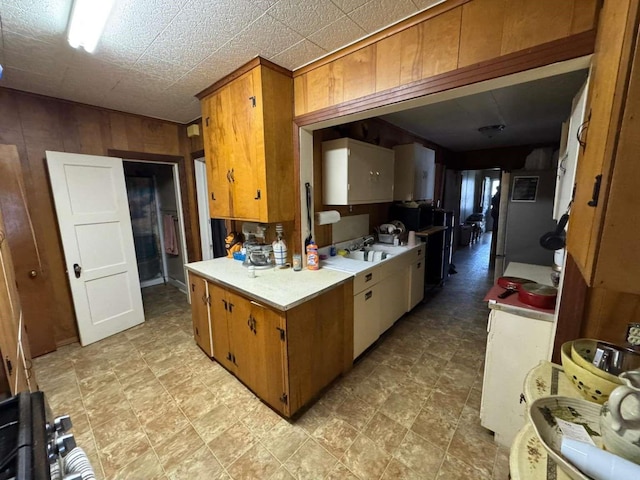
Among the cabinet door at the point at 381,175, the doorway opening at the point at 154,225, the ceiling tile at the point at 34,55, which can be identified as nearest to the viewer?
the ceiling tile at the point at 34,55

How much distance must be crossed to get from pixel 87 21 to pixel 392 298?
306cm

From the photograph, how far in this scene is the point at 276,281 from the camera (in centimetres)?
196

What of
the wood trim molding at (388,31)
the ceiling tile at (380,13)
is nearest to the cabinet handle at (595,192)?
the wood trim molding at (388,31)

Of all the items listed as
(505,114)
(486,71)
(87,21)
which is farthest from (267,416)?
(505,114)

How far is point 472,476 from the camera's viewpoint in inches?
55.5

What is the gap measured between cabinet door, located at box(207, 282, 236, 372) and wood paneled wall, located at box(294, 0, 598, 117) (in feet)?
5.46

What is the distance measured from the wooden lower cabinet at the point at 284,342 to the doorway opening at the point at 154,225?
2.48 m

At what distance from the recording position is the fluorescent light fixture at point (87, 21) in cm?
133

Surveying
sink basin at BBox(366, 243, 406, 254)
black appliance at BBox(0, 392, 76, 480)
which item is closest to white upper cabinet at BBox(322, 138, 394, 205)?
sink basin at BBox(366, 243, 406, 254)

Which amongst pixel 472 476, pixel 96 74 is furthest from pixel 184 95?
pixel 472 476

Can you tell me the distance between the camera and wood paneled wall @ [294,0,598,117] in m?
1.09

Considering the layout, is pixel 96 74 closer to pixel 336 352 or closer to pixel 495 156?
pixel 336 352

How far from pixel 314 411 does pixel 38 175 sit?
3328 mm

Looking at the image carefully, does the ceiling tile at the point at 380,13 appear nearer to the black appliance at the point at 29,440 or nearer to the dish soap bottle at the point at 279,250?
the dish soap bottle at the point at 279,250
